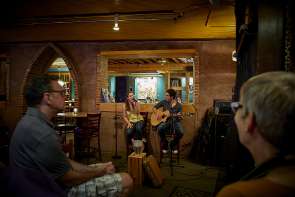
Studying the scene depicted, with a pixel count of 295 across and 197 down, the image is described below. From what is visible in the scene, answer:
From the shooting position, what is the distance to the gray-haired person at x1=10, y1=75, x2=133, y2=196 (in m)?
1.81

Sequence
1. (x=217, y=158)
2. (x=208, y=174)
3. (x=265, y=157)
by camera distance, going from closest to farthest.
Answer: (x=265, y=157)
(x=208, y=174)
(x=217, y=158)

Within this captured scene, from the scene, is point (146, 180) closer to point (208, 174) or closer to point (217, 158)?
point (208, 174)

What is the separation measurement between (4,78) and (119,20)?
476cm

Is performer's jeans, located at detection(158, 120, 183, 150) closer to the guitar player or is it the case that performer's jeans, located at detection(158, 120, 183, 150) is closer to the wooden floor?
the guitar player

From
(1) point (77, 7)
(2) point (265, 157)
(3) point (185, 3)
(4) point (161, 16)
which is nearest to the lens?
(2) point (265, 157)

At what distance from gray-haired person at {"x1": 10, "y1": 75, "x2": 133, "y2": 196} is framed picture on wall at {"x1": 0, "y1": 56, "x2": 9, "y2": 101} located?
242 inches

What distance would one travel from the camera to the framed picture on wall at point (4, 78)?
25.2 feet

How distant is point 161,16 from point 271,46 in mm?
3050

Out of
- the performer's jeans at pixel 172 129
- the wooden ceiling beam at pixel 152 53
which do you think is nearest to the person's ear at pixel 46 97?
the performer's jeans at pixel 172 129

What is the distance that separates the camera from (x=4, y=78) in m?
8.02

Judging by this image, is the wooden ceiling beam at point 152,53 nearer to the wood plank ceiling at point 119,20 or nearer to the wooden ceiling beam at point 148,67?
the wood plank ceiling at point 119,20

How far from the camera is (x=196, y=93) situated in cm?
661

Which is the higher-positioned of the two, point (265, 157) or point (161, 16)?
point (161, 16)

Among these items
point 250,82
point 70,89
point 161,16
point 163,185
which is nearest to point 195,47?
point 161,16
